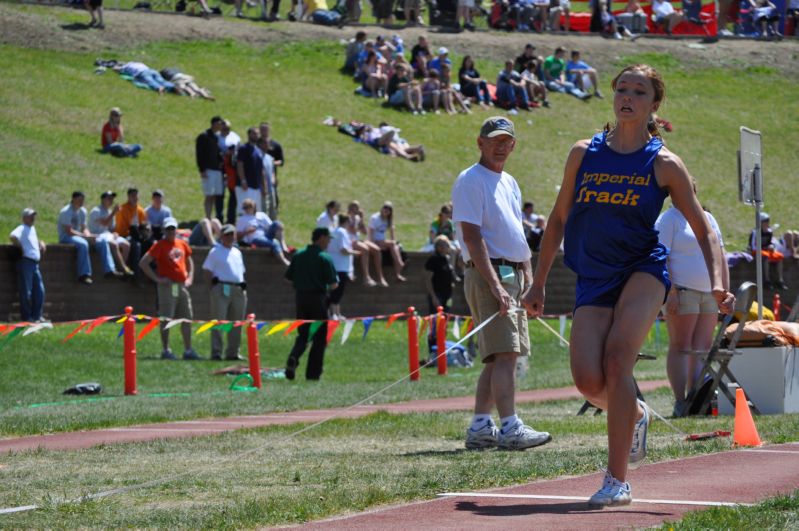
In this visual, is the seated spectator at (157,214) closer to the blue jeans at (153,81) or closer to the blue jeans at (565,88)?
the blue jeans at (153,81)

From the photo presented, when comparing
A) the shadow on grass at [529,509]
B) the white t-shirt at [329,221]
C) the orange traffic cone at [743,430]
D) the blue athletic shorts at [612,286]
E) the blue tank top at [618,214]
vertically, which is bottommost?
the white t-shirt at [329,221]

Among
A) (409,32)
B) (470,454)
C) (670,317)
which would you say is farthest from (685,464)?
(409,32)

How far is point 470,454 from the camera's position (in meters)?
9.24

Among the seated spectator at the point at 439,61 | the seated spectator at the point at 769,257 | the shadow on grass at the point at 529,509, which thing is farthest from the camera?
the seated spectator at the point at 439,61

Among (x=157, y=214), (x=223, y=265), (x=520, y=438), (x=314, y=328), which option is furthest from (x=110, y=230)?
(x=520, y=438)

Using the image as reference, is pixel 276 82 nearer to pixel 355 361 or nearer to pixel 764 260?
pixel 764 260

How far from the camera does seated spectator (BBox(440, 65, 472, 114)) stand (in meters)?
39.5

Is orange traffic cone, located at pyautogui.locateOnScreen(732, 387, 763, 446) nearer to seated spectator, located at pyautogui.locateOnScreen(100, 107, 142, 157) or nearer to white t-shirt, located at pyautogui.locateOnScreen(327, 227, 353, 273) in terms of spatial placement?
white t-shirt, located at pyautogui.locateOnScreen(327, 227, 353, 273)

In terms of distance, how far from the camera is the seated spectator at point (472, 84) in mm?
39781

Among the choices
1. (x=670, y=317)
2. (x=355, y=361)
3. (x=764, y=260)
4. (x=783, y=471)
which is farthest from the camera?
(x=764, y=260)

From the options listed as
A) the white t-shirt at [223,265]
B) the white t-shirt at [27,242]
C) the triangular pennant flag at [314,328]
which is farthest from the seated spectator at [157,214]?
the triangular pennant flag at [314,328]

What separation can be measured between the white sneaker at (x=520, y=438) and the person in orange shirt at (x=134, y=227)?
15.0m

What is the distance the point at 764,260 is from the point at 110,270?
15056 mm

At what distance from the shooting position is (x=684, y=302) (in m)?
12.3
